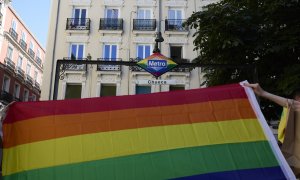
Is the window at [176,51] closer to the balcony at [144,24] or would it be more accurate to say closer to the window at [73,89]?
the balcony at [144,24]

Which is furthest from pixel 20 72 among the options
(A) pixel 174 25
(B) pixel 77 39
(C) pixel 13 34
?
(A) pixel 174 25

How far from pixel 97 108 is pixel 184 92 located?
41.3 inches

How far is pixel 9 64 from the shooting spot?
38438 mm

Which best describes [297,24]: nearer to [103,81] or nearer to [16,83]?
[103,81]

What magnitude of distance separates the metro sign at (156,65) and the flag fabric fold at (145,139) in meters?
4.58

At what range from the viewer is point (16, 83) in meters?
40.9

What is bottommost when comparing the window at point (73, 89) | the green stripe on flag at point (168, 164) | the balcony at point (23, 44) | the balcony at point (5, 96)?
the green stripe on flag at point (168, 164)

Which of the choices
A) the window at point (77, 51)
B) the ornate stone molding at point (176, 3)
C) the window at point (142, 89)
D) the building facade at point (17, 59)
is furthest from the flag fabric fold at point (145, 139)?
the building facade at point (17, 59)

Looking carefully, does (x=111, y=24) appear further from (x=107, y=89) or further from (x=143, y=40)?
(x=107, y=89)

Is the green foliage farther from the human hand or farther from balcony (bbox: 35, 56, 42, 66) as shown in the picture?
balcony (bbox: 35, 56, 42, 66)

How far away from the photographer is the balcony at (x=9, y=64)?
37694 millimetres

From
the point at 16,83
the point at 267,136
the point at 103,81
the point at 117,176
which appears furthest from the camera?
the point at 16,83

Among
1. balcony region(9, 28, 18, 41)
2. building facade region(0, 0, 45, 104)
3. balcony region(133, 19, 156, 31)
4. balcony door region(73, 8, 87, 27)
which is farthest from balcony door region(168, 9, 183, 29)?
balcony region(9, 28, 18, 41)

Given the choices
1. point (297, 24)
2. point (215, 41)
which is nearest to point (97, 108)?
point (215, 41)
